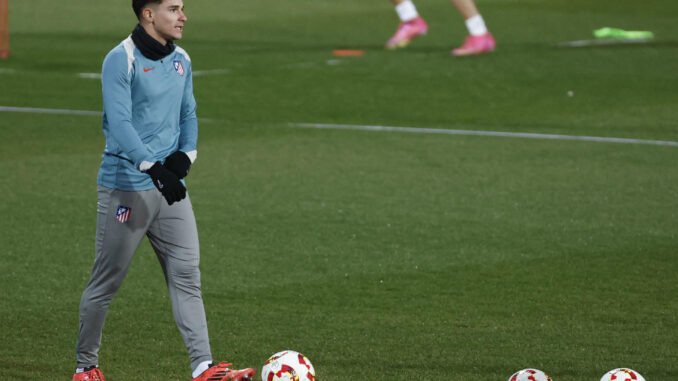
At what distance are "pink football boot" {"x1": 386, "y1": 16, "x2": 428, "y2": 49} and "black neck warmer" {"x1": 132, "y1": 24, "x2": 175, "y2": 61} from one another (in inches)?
578

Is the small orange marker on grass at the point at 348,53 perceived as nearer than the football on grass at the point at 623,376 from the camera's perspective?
No

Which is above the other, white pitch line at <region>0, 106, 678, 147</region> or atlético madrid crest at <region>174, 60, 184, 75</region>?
white pitch line at <region>0, 106, 678, 147</region>

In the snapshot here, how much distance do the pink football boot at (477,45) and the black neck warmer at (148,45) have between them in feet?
48.2

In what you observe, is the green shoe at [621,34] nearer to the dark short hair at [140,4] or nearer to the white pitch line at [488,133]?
the white pitch line at [488,133]

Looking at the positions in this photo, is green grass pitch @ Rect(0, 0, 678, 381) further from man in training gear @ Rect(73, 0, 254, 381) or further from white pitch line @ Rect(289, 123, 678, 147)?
man in training gear @ Rect(73, 0, 254, 381)

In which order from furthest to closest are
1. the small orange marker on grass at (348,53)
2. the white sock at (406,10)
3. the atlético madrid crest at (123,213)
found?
the small orange marker on grass at (348,53), the white sock at (406,10), the atlético madrid crest at (123,213)

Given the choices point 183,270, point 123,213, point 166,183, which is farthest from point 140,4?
point 183,270

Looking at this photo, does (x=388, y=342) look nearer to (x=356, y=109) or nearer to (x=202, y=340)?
(x=202, y=340)

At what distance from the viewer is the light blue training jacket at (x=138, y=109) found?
5.88 m

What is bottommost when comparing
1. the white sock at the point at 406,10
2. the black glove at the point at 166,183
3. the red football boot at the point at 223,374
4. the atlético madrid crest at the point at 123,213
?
the red football boot at the point at 223,374

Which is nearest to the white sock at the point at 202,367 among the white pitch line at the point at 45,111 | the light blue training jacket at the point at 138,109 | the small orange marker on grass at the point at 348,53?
the light blue training jacket at the point at 138,109

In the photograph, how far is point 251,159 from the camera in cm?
1338

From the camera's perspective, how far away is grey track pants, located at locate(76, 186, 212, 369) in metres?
6.14

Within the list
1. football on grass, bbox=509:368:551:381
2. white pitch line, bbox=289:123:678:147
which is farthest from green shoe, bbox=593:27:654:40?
football on grass, bbox=509:368:551:381
